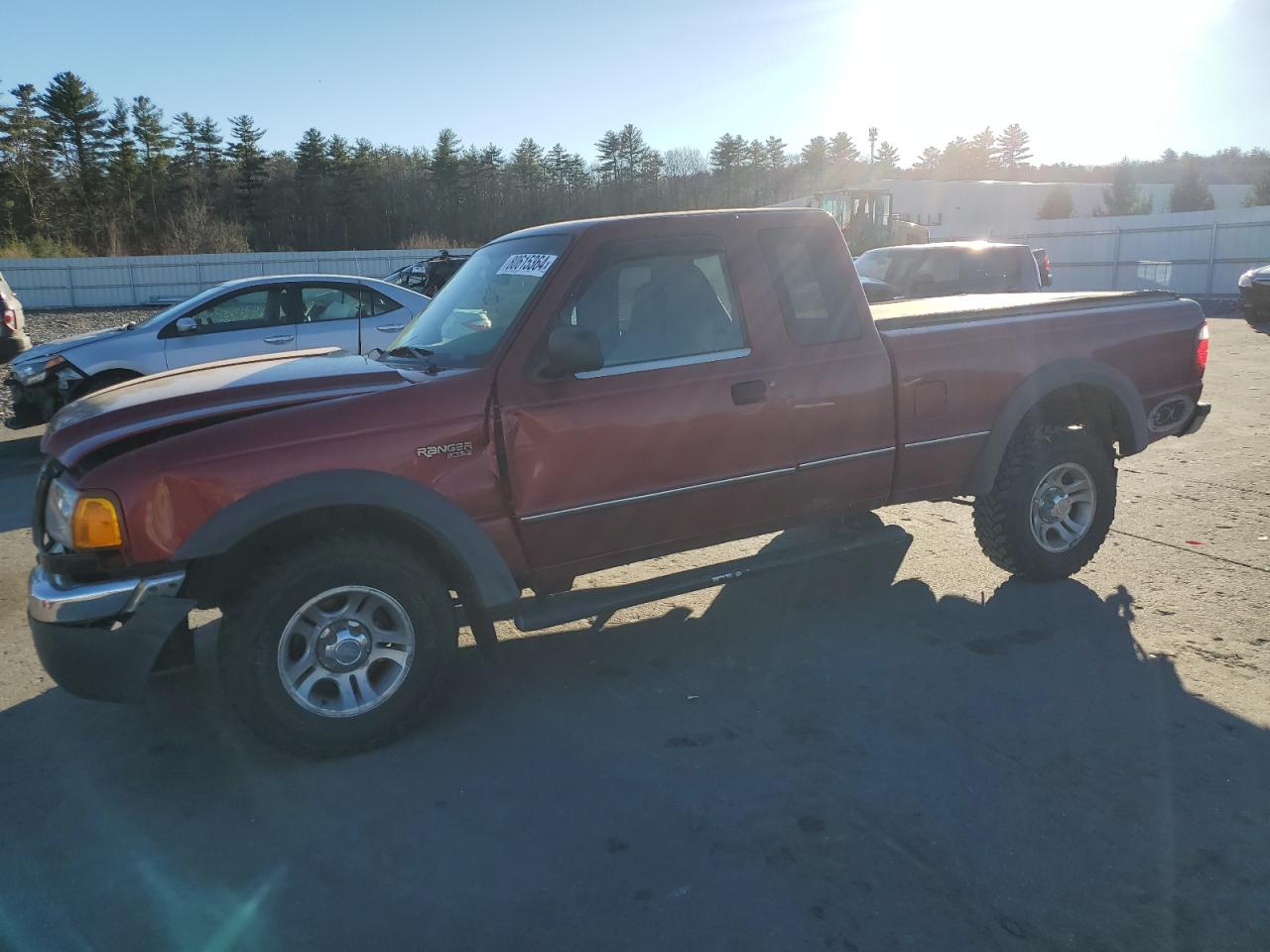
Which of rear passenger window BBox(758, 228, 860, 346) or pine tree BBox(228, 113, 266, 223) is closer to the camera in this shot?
rear passenger window BBox(758, 228, 860, 346)

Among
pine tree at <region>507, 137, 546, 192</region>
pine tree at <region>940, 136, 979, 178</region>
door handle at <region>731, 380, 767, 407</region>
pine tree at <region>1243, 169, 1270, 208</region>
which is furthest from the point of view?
pine tree at <region>940, 136, 979, 178</region>

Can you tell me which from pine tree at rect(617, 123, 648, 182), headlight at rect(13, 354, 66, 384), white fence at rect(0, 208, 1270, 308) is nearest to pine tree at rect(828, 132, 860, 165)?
pine tree at rect(617, 123, 648, 182)

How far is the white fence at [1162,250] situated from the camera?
2642 centimetres

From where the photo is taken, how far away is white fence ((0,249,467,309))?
3070cm

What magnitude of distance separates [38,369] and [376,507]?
287 inches

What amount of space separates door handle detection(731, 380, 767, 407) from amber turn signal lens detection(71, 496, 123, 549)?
2.49 meters

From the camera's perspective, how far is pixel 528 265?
166 inches

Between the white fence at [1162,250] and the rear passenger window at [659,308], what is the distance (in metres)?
27.1

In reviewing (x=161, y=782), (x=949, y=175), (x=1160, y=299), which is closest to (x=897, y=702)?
(x=161, y=782)

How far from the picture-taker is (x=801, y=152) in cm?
7975

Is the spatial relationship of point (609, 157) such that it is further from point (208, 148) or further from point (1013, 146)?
point (1013, 146)

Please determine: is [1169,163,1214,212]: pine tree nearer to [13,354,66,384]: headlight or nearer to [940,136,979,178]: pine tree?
[13,354,66,384]: headlight

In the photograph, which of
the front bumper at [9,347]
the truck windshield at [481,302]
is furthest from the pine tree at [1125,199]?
the truck windshield at [481,302]

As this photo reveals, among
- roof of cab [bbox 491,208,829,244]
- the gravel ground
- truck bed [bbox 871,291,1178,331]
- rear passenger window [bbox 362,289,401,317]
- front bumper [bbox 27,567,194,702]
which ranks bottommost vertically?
the gravel ground
